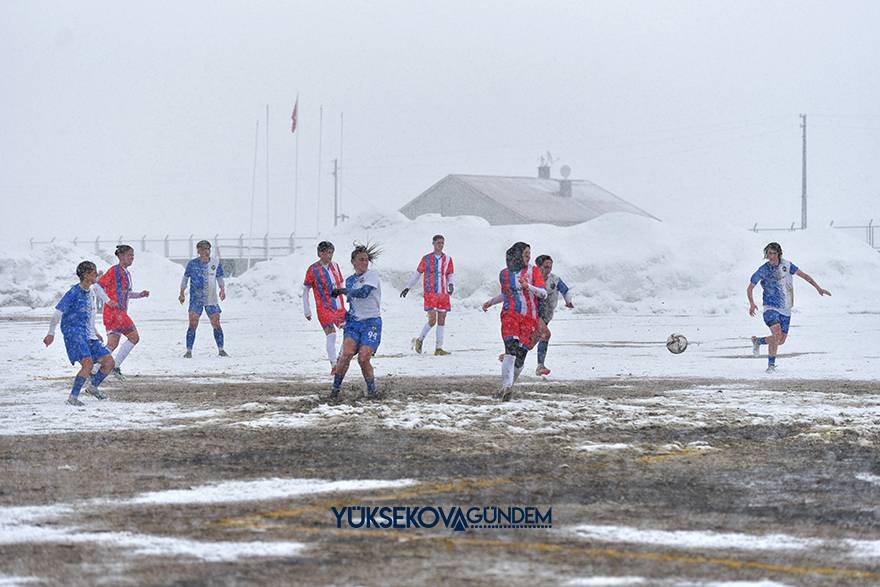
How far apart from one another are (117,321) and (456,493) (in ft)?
33.3

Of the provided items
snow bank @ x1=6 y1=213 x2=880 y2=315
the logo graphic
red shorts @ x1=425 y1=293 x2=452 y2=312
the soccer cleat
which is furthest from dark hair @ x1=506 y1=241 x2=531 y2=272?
snow bank @ x1=6 y1=213 x2=880 y2=315

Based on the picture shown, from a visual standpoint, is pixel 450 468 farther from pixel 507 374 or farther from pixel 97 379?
pixel 97 379

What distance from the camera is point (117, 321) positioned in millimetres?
17141

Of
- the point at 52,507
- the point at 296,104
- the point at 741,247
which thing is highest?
the point at 296,104

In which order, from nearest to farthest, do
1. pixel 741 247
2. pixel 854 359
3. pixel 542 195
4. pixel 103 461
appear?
pixel 103 461
pixel 854 359
pixel 741 247
pixel 542 195

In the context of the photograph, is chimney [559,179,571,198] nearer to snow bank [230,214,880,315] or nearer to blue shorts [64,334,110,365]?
snow bank [230,214,880,315]

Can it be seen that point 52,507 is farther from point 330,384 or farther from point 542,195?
point 542,195

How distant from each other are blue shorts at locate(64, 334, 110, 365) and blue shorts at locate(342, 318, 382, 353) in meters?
2.42

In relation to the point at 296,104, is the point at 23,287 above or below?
below

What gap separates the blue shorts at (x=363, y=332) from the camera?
13422 millimetres

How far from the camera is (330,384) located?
1555 cm

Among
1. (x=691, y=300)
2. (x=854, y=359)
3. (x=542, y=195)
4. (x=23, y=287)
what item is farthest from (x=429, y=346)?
(x=542, y=195)

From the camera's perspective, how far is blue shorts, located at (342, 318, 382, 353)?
A: 528 inches

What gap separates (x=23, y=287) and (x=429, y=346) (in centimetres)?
3220
